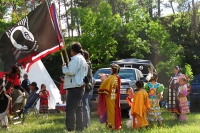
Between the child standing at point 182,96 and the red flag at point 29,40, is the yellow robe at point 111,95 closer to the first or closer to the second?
the red flag at point 29,40

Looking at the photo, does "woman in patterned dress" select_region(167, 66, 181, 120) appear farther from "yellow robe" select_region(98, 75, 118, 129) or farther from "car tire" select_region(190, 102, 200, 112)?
"car tire" select_region(190, 102, 200, 112)

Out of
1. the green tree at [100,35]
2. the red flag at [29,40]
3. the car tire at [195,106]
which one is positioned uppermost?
the green tree at [100,35]

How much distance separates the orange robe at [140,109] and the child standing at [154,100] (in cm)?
43

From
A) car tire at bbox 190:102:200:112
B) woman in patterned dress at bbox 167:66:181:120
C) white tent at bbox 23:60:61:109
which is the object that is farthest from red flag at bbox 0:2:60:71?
car tire at bbox 190:102:200:112

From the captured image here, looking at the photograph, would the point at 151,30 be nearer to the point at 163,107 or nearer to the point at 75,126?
the point at 163,107

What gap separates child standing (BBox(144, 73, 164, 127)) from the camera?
891 cm

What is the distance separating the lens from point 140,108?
330 inches

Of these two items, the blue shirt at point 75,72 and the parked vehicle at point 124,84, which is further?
the parked vehicle at point 124,84

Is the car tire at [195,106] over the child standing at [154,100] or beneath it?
beneath

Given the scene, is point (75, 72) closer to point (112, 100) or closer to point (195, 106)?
point (112, 100)

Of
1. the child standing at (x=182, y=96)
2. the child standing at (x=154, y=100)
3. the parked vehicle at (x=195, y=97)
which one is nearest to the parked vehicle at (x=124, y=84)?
the child standing at (x=182, y=96)

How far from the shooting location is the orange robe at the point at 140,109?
27.5 feet

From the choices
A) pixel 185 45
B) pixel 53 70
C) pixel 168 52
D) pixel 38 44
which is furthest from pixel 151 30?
pixel 38 44

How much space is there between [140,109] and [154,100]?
0.84 m
